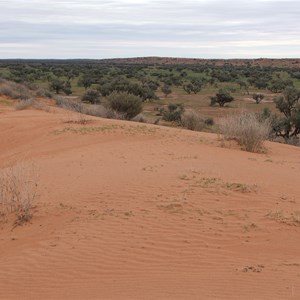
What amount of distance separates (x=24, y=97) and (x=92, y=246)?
26.1m

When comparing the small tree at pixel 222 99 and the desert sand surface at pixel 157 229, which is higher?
the small tree at pixel 222 99

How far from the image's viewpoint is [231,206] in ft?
28.4

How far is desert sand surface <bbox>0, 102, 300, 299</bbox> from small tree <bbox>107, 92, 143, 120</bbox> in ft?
37.9

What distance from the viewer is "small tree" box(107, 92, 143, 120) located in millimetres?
25327

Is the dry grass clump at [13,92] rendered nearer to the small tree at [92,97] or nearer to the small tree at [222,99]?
the small tree at [92,97]

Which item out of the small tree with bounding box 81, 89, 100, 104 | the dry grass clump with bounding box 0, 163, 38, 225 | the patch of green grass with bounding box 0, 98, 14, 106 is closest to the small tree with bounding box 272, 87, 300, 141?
the patch of green grass with bounding box 0, 98, 14, 106

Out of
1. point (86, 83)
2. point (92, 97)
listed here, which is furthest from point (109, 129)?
point (86, 83)

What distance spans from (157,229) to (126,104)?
18.0 m

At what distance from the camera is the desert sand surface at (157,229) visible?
574 cm

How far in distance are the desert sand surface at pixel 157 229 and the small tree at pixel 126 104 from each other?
1156cm

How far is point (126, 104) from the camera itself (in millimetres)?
25328

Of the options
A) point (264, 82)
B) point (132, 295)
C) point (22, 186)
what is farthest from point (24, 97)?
point (264, 82)

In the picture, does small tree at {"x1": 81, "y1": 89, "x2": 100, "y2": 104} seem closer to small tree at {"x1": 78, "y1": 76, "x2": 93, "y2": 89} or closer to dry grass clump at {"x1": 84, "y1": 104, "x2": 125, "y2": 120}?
dry grass clump at {"x1": 84, "y1": 104, "x2": 125, "y2": 120}

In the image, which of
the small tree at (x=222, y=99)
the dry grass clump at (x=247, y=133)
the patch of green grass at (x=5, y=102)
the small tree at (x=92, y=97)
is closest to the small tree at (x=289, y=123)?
the dry grass clump at (x=247, y=133)
